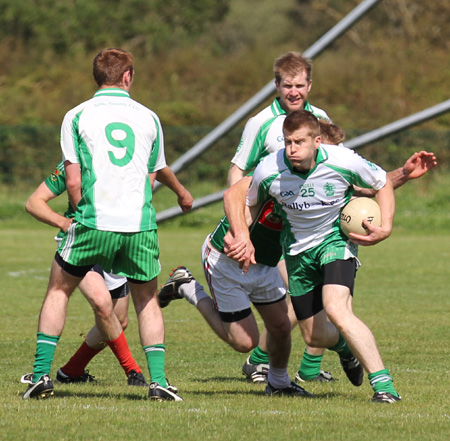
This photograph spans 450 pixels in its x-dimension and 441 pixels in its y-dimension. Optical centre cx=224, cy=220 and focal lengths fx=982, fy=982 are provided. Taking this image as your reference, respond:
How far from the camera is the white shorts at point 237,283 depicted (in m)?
6.66

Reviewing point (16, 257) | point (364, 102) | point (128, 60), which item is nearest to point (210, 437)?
point (128, 60)

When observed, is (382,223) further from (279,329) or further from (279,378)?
(279,378)

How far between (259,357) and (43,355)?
2.06 metres

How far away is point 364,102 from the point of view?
1328 inches

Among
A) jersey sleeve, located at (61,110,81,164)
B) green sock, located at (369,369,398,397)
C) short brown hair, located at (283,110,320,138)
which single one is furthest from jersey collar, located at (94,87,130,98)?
green sock, located at (369,369,398,397)

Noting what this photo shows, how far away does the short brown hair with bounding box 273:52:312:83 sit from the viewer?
7.06m

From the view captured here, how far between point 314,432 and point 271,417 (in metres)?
0.44

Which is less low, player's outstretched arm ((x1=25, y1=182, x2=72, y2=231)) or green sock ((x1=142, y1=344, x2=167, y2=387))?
player's outstretched arm ((x1=25, y1=182, x2=72, y2=231))

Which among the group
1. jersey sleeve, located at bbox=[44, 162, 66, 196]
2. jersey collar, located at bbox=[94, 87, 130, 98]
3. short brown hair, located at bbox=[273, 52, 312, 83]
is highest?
short brown hair, located at bbox=[273, 52, 312, 83]

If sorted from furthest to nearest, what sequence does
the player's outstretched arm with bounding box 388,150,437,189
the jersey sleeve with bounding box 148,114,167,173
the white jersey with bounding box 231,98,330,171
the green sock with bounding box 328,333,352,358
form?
1. the white jersey with bounding box 231,98,330,171
2. the green sock with bounding box 328,333,352,358
3. the player's outstretched arm with bounding box 388,150,437,189
4. the jersey sleeve with bounding box 148,114,167,173

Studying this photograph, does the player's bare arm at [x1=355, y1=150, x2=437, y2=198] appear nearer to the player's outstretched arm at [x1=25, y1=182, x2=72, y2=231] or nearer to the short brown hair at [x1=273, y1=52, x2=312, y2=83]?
the short brown hair at [x1=273, y1=52, x2=312, y2=83]

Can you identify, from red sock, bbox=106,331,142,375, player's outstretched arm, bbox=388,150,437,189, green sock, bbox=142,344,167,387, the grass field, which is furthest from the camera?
red sock, bbox=106,331,142,375

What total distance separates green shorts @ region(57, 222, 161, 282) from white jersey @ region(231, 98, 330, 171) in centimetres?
138

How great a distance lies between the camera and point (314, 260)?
6.04 meters
